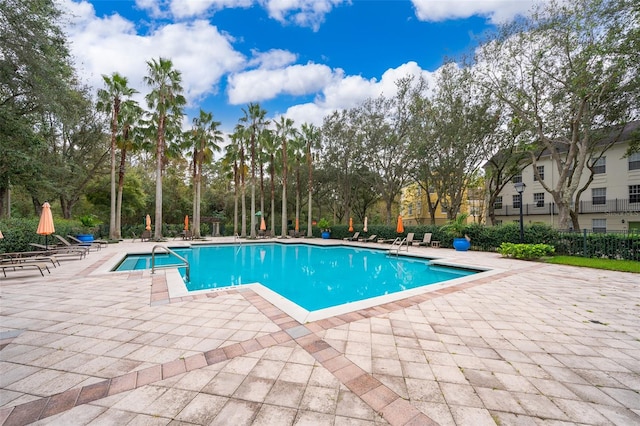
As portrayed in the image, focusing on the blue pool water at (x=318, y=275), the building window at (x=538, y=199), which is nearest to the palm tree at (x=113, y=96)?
the blue pool water at (x=318, y=275)

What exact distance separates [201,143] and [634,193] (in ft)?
107

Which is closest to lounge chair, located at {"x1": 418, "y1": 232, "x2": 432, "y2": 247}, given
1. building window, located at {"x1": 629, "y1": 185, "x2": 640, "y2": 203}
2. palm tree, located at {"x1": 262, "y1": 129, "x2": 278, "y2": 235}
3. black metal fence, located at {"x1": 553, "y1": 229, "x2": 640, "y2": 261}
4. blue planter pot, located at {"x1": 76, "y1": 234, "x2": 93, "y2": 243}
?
black metal fence, located at {"x1": 553, "y1": 229, "x2": 640, "y2": 261}

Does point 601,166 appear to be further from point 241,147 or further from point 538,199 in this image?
point 241,147

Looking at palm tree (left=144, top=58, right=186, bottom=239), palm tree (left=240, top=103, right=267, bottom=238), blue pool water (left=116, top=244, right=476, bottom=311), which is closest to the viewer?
blue pool water (left=116, top=244, right=476, bottom=311)

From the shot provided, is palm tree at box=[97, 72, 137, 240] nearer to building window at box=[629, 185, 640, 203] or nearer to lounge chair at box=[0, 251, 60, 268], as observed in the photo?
lounge chair at box=[0, 251, 60, 268]

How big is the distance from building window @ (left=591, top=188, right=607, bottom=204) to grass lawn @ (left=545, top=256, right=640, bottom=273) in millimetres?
16725

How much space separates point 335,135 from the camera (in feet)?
72.9

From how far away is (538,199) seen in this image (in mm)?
23984

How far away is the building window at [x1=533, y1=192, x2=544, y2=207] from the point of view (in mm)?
23688

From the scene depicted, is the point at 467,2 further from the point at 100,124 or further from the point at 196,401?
the point at 100,124

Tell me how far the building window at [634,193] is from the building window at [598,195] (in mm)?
1273

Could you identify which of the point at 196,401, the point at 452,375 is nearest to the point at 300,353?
the point at 196,401

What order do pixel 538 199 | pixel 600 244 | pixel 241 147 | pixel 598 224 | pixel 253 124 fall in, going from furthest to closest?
pixel 538 199 < pixel 241 147 < pixel 253 124 < pixel 598 224 < pixel 600 244

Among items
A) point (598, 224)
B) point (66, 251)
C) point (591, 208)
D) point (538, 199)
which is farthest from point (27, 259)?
point (598, 224)
